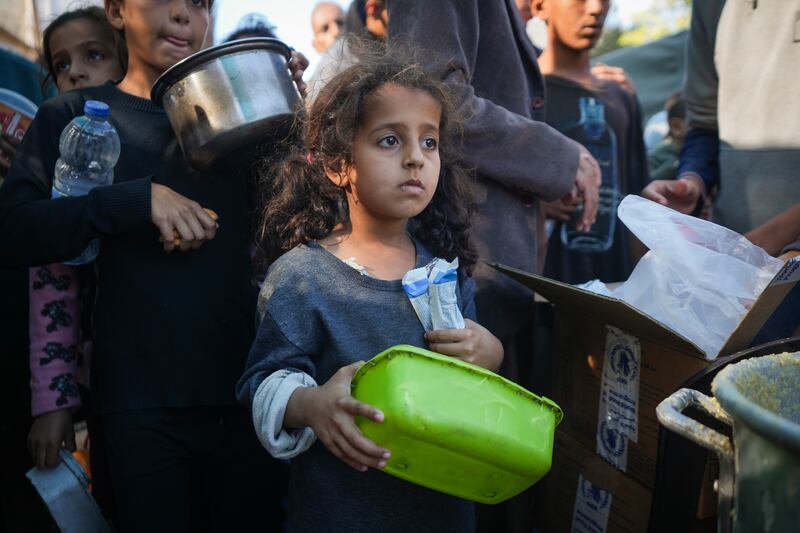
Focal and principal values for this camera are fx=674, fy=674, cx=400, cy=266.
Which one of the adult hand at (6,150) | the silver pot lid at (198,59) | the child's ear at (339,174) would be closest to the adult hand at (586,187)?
the child's ear at (339,174)

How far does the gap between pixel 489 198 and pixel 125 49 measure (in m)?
1.34

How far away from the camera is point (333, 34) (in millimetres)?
5664

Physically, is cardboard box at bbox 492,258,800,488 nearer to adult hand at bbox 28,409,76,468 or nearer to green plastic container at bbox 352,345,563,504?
green plastic container at bbox 352,345,563,504

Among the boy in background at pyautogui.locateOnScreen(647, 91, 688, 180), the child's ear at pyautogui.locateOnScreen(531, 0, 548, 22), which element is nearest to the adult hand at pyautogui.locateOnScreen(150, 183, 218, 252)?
the child's ear at pyautogui.locateOnScreen(531, 0, 548, 22)

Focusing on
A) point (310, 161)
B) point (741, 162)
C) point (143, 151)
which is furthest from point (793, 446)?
point (741, 162)

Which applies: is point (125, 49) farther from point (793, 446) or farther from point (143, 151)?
point (793, 446)

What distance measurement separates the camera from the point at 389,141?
1623mm

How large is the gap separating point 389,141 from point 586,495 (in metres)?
1.11

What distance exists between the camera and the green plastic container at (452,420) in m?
1.20

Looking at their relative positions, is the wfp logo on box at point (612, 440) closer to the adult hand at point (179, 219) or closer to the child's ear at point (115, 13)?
the adult hand at point (179, 219)

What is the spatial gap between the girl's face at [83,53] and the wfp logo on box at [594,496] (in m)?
2.07

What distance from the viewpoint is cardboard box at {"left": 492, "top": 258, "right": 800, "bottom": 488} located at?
57.8 inches

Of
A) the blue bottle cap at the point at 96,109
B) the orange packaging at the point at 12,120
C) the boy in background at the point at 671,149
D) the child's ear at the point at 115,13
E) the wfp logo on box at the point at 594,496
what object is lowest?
the boy in background at the point at 671,149

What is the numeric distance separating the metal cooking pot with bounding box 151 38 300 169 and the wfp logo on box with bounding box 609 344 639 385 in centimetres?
110
